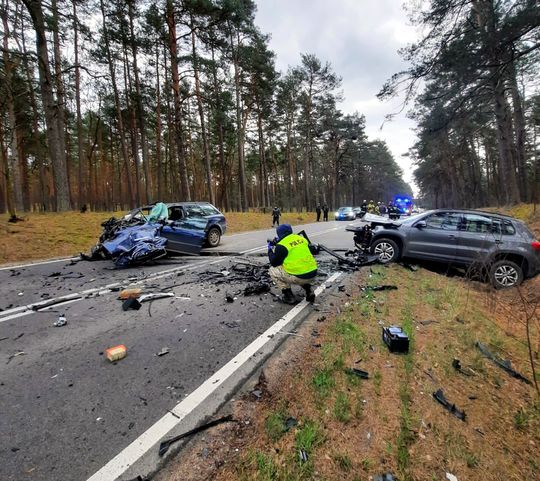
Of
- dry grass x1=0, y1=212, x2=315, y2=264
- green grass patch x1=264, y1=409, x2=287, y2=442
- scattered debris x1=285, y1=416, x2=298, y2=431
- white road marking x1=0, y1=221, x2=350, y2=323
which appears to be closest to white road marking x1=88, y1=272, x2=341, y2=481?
green grass patch x1=264, y1=409, x2=287, y2=442

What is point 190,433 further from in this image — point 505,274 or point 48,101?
point 48,101

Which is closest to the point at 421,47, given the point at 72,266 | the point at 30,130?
the point at 72,266

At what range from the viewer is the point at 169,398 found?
2.51 metres

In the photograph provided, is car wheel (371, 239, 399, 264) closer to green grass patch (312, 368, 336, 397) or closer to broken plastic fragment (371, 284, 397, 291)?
broken plastic fragment (371, 284, 397, 291)

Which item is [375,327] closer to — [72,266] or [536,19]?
[536,19]

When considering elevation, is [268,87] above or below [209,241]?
above

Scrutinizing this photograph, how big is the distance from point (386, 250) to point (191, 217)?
22.8ft

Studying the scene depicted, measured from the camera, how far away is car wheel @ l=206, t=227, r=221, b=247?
11.4 m

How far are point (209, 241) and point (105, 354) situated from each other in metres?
8.22

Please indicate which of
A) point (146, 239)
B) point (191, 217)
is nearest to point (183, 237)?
point (146, 239)

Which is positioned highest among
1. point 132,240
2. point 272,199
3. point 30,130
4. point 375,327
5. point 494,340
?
point 30,130

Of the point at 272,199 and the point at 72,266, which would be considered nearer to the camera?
the point at 72,266

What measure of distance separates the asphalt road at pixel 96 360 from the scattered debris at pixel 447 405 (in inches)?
80.4

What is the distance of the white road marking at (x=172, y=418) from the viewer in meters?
1.82
